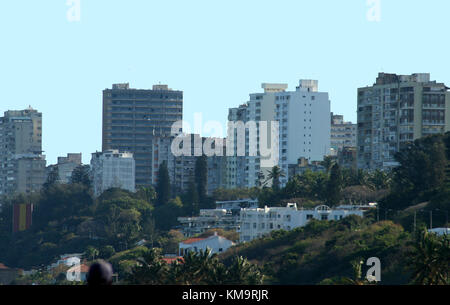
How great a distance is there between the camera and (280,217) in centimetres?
18362

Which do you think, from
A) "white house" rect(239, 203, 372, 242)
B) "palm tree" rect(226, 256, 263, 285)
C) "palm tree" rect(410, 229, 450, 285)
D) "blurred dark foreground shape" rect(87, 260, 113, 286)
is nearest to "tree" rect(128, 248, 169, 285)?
"palm tree" rect(226, 256, 263, 285)

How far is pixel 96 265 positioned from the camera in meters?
11.6

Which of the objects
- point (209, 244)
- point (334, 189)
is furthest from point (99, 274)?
point (334, 189)

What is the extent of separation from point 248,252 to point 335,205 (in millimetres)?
27148

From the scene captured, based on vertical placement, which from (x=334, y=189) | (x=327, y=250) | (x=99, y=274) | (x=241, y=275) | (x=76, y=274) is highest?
(x=99, y=274)

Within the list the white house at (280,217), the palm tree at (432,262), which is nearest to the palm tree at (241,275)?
the palm tree at (432,262)

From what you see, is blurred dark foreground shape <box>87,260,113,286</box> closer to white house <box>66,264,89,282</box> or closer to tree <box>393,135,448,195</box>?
tree <box>393,135,448,195</box>

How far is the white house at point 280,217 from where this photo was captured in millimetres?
173012

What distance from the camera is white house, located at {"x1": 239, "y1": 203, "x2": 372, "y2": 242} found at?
568 feet

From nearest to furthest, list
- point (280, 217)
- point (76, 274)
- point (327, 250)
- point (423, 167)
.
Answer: point (327, 250)
point (423, 167)
point (280, 217)
point (76, 274)

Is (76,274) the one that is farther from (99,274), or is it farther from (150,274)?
(99,274)

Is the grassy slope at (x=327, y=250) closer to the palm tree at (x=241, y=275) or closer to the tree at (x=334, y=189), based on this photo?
the palm tree at (x=241, y=275)
